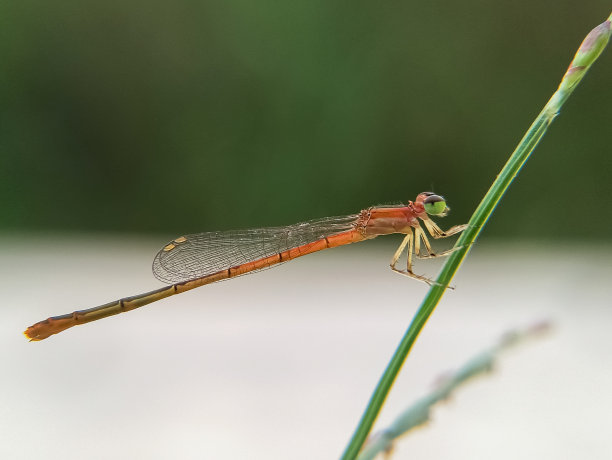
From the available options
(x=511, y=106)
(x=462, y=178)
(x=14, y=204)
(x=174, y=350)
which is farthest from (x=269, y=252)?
(x=14, y=204)

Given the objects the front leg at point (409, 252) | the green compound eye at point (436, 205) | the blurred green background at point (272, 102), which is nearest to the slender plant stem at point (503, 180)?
the front leg at point (409, 252)

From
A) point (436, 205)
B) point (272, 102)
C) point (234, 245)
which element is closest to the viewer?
point (436, 205)

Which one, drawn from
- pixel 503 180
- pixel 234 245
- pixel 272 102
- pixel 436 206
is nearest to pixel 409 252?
pixel 436 206

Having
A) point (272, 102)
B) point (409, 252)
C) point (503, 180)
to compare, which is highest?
point (272, 102)

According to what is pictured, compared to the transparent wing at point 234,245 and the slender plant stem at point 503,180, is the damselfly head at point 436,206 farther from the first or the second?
the slender plant stem at point 503,180

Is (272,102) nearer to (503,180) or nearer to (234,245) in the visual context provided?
(234,245)

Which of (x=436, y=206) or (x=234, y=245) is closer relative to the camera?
(x=436, y=206)
